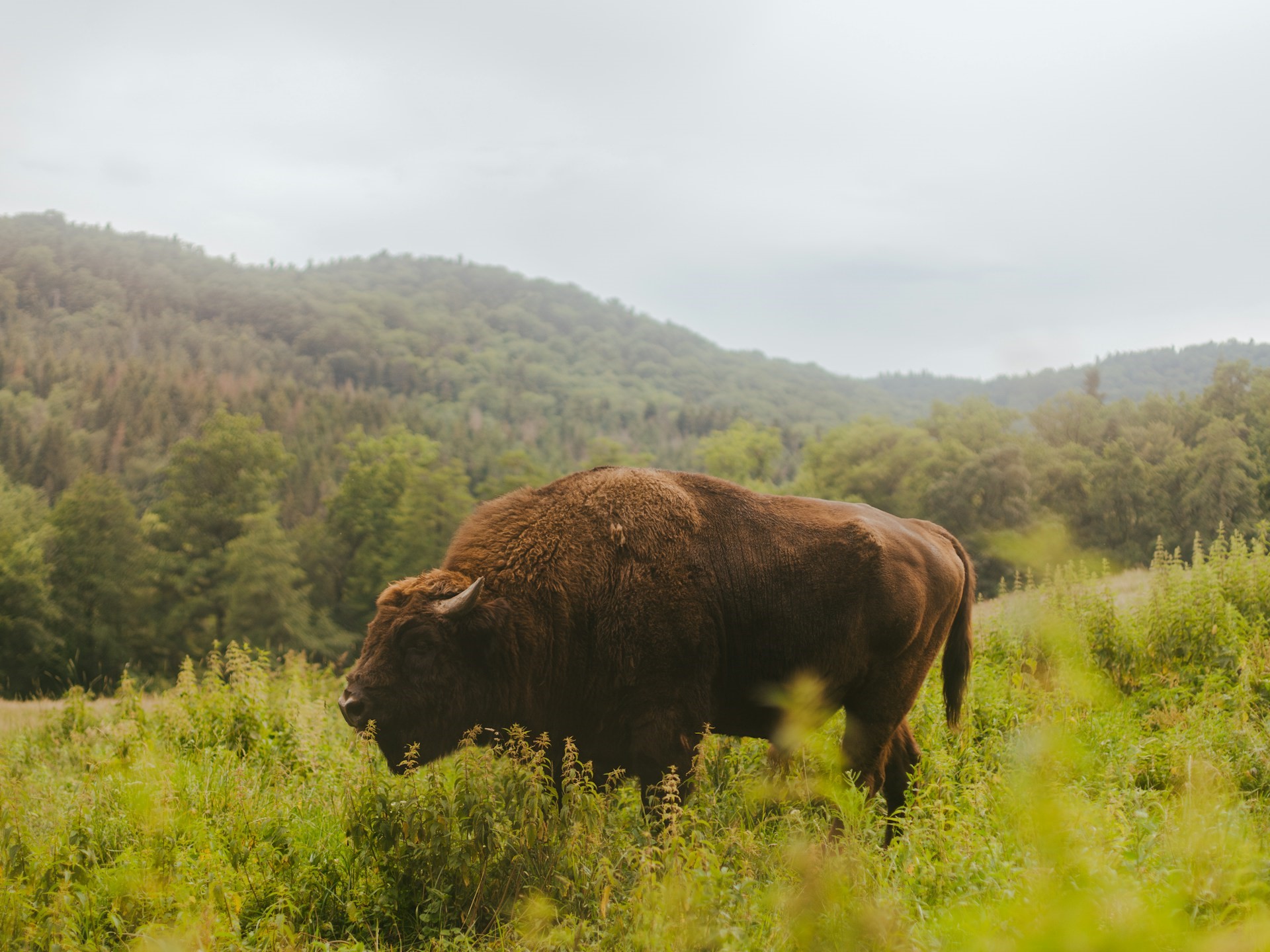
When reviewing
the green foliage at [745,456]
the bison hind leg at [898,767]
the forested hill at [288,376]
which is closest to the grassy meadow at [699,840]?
the bison hind leg at [898,767]

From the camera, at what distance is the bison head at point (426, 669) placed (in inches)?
197

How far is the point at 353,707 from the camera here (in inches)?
195

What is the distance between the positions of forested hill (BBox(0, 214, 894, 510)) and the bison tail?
63.6 meters

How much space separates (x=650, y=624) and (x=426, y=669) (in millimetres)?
1503

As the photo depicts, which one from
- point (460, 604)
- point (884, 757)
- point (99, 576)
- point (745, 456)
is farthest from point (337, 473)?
point (884, 757)

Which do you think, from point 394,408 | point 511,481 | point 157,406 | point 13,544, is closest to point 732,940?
point 13,544

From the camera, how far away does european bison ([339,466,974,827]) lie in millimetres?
5074

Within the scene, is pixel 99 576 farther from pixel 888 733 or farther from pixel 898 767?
pixel 888 733

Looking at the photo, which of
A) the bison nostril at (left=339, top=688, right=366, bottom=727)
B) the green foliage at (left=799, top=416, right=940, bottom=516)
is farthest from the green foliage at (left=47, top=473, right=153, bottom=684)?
the bison nostril at (left=339, top=688, right=366, bottom=727)

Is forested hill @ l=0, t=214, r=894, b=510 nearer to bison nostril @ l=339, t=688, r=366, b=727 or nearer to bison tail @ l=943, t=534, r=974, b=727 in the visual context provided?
bison nostril @ l=339, t=688, r=366, b=727

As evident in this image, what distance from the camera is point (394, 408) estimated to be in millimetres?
105250

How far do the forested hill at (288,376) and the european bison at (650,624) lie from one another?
207ft

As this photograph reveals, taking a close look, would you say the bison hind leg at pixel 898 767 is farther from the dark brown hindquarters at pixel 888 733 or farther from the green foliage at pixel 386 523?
the green foliage at pixel 386 523

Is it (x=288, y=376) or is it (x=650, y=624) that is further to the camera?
(x=288, y=376)
